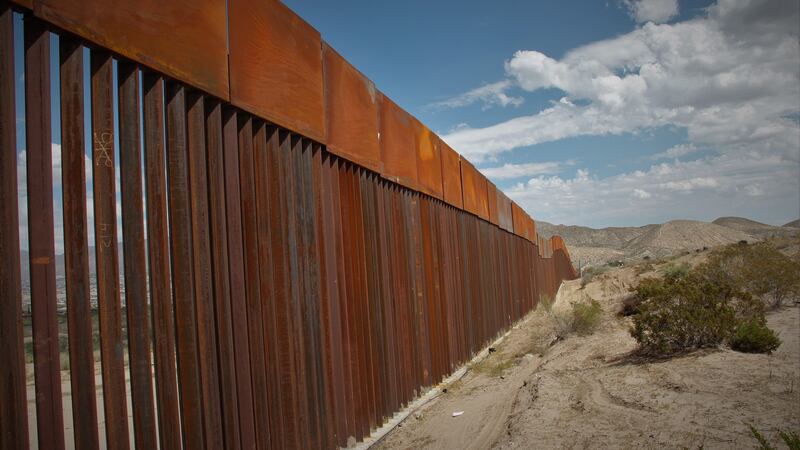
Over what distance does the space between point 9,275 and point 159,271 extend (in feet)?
2.74

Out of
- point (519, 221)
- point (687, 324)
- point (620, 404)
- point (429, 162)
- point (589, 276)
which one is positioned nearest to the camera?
point (620, 404)

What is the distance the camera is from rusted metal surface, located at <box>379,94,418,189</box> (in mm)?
6941

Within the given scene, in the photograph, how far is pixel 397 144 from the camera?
24.4 feet

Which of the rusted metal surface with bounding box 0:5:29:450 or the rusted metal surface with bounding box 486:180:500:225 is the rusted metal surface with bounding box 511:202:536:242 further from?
the rusted metal surface with bounding box 0:5:29:450

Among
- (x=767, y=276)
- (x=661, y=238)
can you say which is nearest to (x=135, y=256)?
(x=767, y=276)

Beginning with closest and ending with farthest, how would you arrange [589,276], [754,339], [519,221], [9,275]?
[9,275]
[754,339]
[519,221]
[589,276]

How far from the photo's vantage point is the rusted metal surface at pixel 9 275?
2.18 m

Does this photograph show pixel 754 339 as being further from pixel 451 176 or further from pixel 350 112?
pixel 350 112

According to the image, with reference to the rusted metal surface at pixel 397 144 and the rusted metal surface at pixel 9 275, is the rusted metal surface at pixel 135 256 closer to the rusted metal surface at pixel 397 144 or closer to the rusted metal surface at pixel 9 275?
the rusted metal surface at pixel 9 275

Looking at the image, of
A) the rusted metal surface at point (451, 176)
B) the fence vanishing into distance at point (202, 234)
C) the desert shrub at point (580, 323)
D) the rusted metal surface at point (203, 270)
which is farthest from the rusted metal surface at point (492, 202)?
the rusted metal surface at point (203, 270)

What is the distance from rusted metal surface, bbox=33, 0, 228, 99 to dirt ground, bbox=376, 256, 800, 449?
3915 mm

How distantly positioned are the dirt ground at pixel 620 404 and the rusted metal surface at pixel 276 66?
338 cm

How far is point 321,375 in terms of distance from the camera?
470 centimetres

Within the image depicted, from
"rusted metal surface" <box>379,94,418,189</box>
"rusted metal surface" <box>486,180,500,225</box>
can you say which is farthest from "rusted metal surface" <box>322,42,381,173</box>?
"rusted metal surface" <box>486,180,500,225</box>
